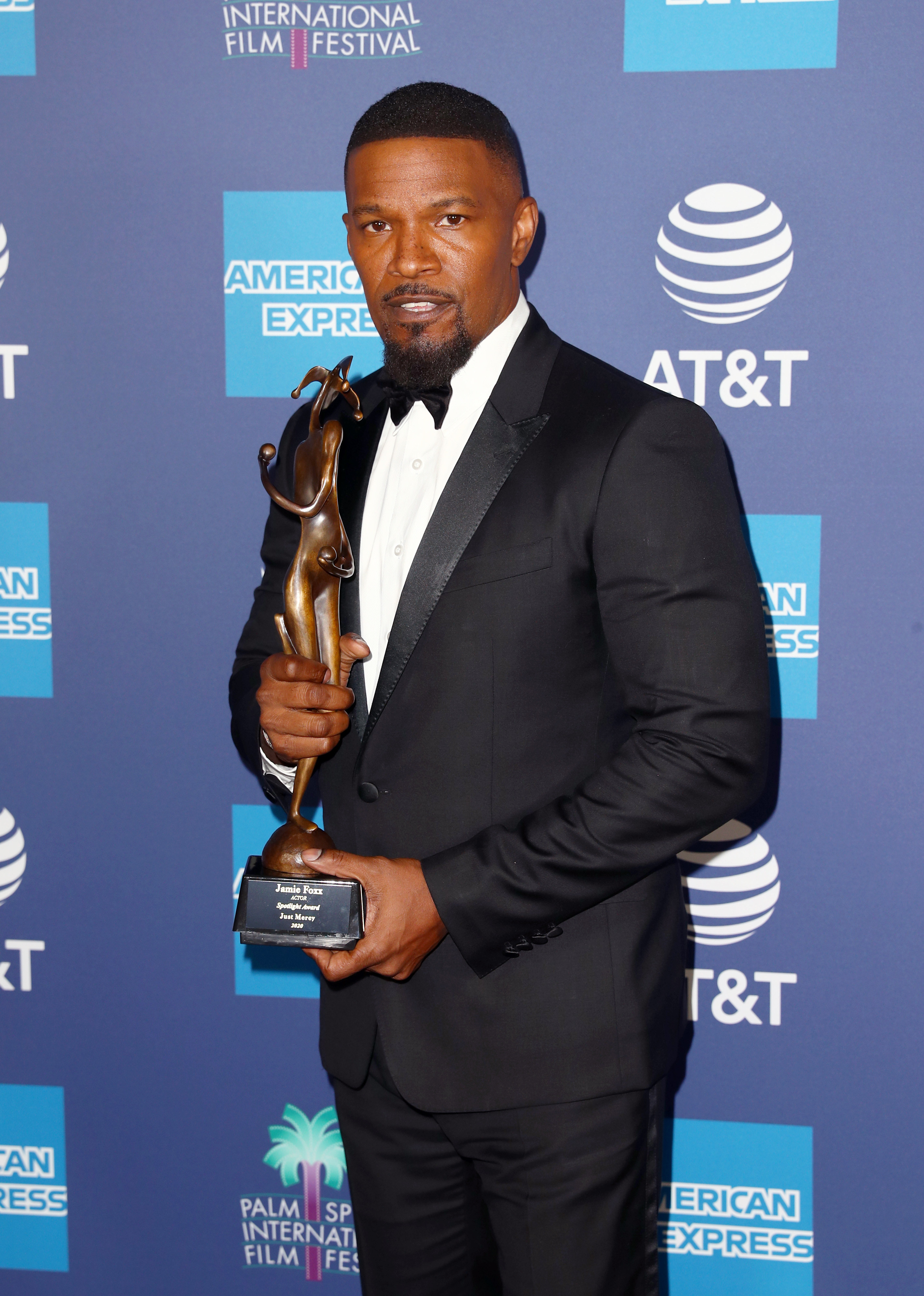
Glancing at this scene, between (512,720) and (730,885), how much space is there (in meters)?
0.97

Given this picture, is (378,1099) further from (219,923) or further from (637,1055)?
(219,923)

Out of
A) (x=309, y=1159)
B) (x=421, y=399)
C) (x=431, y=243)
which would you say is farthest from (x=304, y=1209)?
(x=431, y=243)

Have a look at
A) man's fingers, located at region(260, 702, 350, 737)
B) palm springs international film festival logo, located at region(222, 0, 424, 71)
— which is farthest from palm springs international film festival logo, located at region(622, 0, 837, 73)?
man's fingers, located at region(260, 702, 350, 737)

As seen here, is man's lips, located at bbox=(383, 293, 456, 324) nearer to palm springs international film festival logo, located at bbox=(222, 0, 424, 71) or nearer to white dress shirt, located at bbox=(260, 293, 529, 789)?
white dress shirt, located at bbox=(260, 293, 529, 789)

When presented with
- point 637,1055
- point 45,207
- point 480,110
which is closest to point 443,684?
point 637,1055

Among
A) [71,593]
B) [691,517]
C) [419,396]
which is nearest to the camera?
[691,517]

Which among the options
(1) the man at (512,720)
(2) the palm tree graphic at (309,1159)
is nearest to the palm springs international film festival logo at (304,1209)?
(2) the palm tree graphic at (309,1159)

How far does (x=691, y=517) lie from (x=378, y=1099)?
94cm

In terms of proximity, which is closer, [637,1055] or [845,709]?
[637,1055]

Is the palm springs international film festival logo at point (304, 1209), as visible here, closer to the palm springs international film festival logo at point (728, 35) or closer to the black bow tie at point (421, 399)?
the black bow tie at point (421, 399)

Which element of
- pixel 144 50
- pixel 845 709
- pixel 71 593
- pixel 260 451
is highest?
pixel 144 50

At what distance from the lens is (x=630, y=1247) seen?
5.24ft

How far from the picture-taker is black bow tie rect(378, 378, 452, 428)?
5.37ft

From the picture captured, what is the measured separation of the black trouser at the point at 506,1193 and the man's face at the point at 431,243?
981 millimetres
